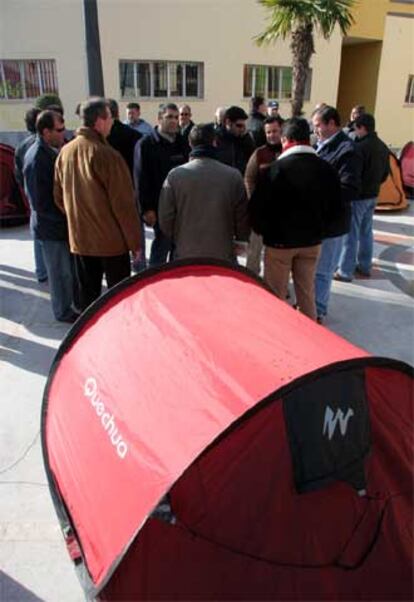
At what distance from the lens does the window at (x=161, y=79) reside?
13.8 meters

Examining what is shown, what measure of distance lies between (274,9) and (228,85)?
4.30 m

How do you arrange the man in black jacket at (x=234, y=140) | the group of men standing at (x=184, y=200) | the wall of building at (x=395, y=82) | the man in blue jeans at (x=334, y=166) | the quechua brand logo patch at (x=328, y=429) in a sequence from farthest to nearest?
1. the wall of building at (x=395, y=82)
2. the man in black jacket at (x=234, y=140)
3. the man in blue jeans at (x=334, y=166)
4. the group of men standing at (x=184, y=200)
5. the quechua brand logo patch at (x=328, y=429)

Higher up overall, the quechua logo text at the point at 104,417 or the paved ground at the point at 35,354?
the quechua logo text at the point at 104,417

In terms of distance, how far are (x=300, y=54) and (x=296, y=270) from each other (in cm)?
Result: 766

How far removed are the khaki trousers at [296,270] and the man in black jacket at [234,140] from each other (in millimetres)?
1754

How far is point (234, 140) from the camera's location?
547 cm

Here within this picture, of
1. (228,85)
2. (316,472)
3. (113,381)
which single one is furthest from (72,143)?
(228,85)

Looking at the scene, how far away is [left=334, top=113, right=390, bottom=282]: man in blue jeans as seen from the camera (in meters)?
5.62

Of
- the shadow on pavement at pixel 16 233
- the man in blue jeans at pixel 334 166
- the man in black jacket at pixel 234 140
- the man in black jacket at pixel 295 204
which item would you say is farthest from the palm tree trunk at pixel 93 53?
the man in black jacket at pixel 295 204

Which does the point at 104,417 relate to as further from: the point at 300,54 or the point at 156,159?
the point at 300,54

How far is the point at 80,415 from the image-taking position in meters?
2.31

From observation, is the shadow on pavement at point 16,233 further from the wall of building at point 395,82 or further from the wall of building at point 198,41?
the wall of building at point 395,82

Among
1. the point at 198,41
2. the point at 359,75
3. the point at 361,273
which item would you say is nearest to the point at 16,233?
the point at 361,273

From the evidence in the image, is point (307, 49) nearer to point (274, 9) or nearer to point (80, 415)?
point (274, 9)
